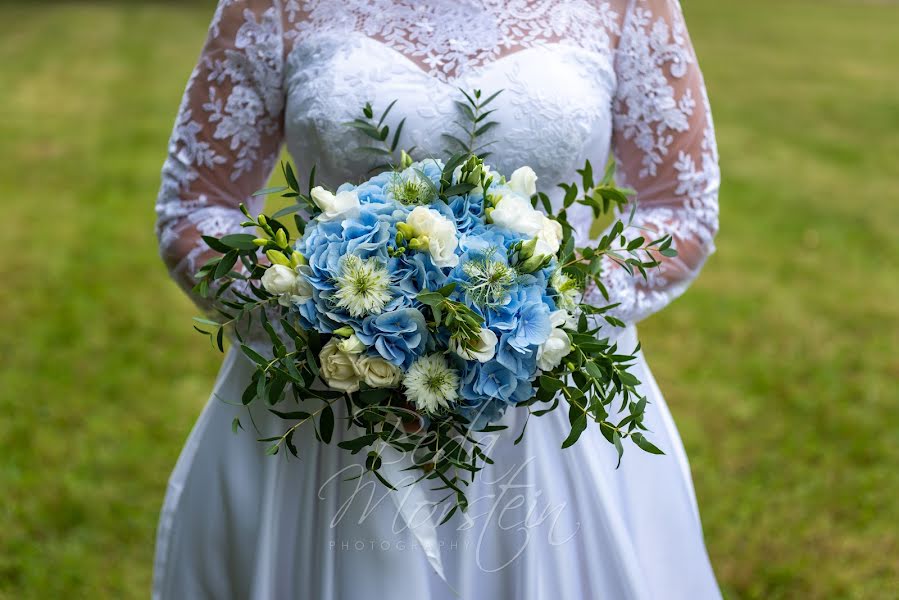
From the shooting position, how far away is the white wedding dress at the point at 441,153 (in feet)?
6.66

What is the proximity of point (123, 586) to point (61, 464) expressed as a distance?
0.90 meters

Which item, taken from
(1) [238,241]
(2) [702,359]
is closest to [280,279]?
(1) [238,241]

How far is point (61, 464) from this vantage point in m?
4.05

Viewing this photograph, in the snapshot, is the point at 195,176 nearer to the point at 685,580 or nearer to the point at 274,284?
the point at 274,284

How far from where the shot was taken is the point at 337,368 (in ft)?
5.29

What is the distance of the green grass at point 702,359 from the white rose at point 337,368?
7.14ft

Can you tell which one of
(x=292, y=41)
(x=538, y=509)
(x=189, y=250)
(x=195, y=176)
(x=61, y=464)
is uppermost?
(x=292, y=41)

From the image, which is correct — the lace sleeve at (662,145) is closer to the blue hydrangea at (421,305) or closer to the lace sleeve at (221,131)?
the blue hydrangea at (421,305)

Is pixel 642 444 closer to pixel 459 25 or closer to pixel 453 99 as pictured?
pixel 453 99

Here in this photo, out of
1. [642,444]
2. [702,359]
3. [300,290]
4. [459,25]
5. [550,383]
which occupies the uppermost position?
[459,25]

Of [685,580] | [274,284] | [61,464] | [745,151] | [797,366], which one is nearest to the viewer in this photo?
[274,284]

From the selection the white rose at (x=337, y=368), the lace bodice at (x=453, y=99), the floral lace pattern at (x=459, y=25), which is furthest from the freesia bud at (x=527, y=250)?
the floral lace pattern at (x=459, y=25)

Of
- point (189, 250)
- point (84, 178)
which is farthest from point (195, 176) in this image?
point (84, 178)

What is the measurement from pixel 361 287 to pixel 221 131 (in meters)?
0.77
